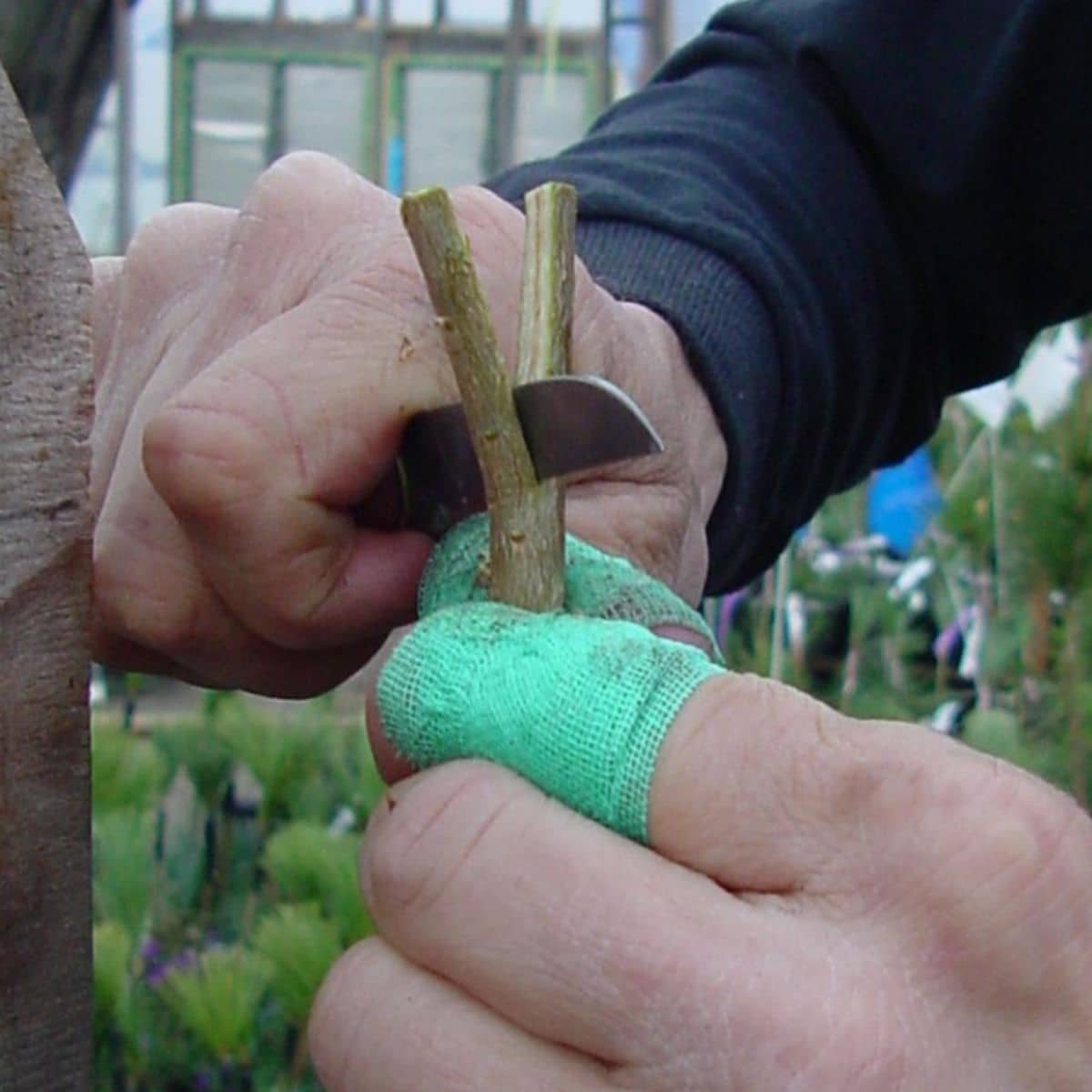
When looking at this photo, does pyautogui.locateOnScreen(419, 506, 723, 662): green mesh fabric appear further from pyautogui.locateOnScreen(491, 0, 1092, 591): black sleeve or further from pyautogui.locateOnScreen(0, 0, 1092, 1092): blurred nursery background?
pyautogui.locateOnScreen(0, 0, 1092, 1092): blurred nursery background

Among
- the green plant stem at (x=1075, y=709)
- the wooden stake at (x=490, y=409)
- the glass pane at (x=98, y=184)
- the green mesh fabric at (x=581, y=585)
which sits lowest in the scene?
the glass pane at (x=98, y=184)

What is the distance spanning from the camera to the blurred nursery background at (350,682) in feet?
5.51

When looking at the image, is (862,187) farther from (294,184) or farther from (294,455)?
(294,455)

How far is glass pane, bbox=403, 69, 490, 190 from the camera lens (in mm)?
4785

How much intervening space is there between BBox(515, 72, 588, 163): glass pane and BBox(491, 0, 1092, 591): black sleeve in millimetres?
3522

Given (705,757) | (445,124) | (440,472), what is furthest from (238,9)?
(705,757)

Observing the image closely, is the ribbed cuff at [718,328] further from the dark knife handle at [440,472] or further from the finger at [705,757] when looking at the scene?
the finger at [705,757]

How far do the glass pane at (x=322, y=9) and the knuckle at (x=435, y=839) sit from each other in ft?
14.7

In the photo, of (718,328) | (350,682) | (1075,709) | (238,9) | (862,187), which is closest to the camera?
(718,328)

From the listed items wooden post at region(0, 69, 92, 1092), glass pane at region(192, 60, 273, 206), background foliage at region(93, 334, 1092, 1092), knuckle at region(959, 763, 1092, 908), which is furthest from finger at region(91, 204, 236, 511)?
glass pane at region(192, 60, 273, 206)

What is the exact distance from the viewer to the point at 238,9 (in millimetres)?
4742

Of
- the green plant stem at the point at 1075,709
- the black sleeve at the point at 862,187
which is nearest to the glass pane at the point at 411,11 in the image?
the green plant stem at the point at 1075,709

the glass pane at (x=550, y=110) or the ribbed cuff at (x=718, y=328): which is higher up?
the ribbed cuff at (x=718, y=328)

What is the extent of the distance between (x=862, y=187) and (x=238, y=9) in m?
3.89
